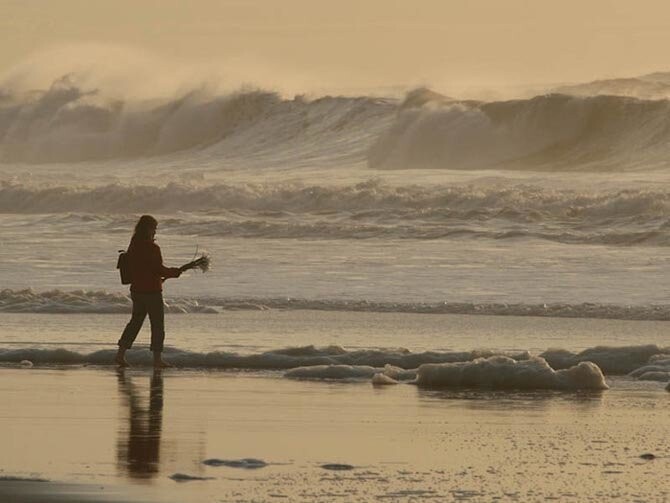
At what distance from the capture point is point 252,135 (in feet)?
216

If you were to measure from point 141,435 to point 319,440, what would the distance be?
910mm

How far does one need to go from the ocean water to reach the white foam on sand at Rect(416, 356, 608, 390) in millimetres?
24

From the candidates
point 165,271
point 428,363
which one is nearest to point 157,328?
point 165,271

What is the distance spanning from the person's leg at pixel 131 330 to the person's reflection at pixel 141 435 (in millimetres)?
1245

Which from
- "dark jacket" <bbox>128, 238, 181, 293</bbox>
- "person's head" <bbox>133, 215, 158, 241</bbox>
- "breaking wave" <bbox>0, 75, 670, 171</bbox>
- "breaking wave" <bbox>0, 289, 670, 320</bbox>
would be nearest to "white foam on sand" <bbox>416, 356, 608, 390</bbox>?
"dark jacket" <bbox>128, 238, 181, 293</bbox>

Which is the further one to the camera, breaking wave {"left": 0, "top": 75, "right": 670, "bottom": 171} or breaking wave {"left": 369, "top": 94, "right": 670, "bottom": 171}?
breaking wave {"left": 0, "top": 75, "right": 670, "bottom": 171}

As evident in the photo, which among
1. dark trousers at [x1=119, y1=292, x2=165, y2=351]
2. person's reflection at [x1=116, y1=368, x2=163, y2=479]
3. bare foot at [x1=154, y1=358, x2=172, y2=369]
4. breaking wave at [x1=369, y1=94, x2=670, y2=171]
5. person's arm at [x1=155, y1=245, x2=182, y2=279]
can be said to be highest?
breaking wave at [x1=369, y1=94, x2=670, y2=171]

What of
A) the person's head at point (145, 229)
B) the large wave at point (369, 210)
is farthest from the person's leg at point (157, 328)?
the large wave at point (369, 210)

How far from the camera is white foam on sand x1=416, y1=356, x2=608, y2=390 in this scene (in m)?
11.8

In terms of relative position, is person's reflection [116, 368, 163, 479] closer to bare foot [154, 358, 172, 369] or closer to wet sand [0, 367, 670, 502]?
wet sand [0, 367, 670, 502]

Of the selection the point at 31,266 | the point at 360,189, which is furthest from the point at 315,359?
the point at 360,189

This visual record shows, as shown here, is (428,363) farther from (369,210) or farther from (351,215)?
(369,210)

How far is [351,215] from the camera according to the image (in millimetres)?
39406

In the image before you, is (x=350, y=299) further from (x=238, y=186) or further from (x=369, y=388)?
(x=238, y=186)
